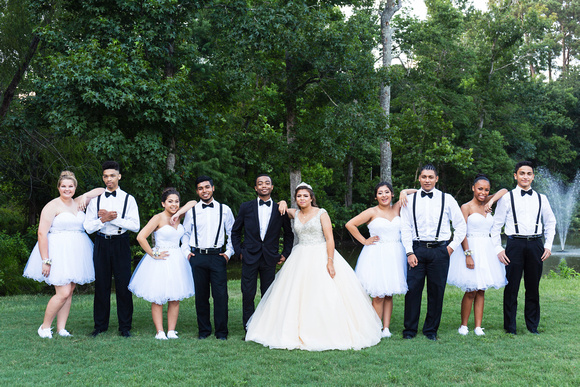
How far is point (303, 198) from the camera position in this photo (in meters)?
6.27

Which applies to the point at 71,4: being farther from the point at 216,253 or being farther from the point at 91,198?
the point at 216,253

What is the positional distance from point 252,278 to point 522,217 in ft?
11.2

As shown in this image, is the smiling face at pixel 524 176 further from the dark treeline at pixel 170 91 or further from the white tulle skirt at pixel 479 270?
the dark treeline at pixel 170 91

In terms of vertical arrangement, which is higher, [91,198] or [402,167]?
[402,167]

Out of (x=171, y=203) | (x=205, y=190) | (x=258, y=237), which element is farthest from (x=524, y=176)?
(x=171, y=203)

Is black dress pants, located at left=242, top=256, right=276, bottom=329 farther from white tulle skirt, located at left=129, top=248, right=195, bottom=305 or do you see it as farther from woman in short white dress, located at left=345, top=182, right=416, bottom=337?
woman in short white dress, located at left=345, top=182, right=416, bottom=337

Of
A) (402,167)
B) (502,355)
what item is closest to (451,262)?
(502,355)

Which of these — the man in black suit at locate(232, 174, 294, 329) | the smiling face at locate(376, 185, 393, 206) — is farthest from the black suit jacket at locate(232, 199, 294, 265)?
the smiling face at locate(376, 185, 393, 206)

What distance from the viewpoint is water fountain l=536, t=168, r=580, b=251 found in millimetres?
33812

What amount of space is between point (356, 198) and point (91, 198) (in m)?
28.5

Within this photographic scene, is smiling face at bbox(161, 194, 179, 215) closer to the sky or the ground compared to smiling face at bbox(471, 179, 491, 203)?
closer to the ground

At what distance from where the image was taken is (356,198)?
112 ft

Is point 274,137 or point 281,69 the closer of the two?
point 281,69

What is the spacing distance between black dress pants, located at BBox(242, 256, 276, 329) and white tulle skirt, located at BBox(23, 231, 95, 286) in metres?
1.88
